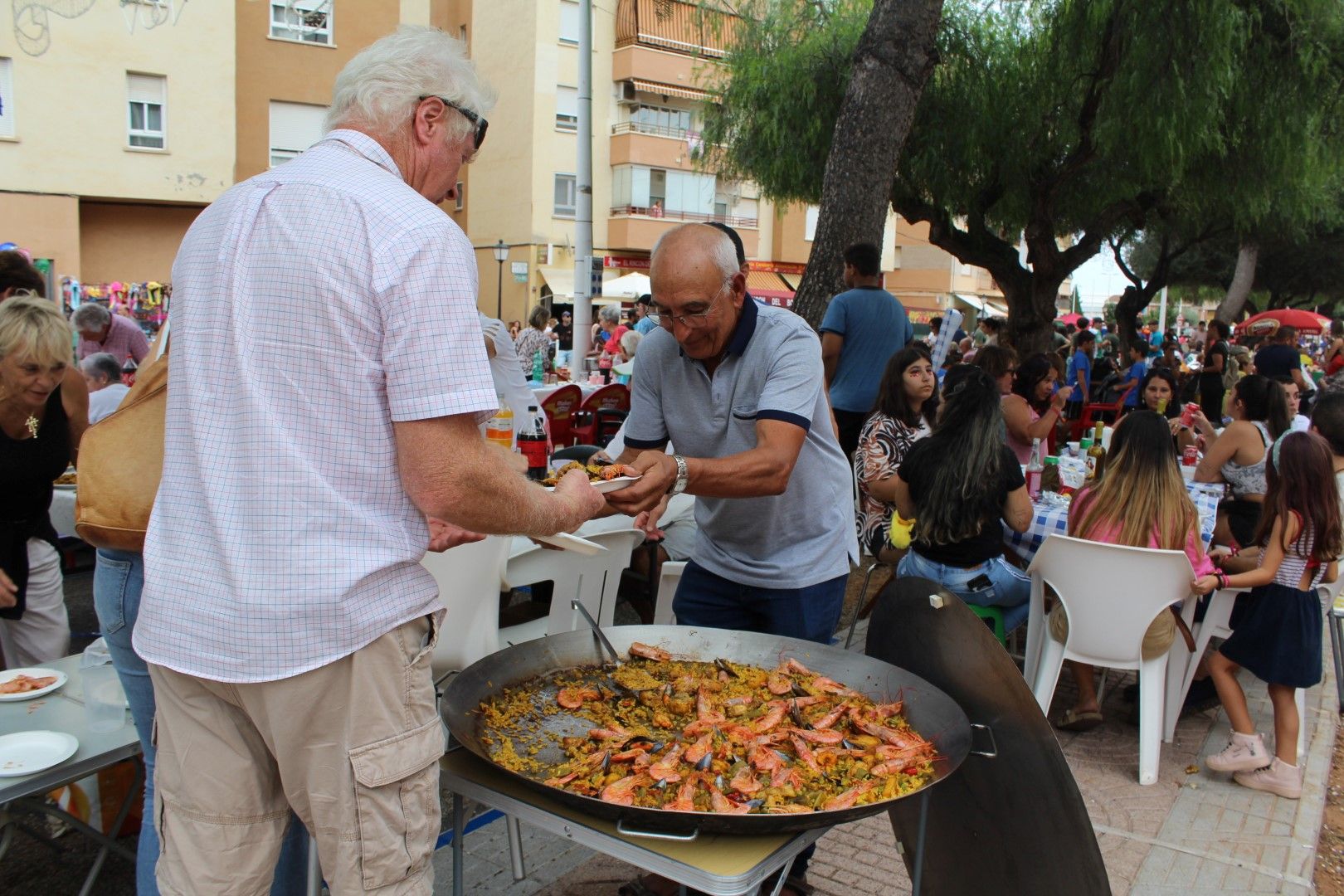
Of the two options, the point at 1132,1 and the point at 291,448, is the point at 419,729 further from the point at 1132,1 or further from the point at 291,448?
the point at 1132,1

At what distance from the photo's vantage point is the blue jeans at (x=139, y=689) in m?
2.37

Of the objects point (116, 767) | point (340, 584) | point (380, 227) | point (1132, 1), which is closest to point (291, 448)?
point (340, 584)

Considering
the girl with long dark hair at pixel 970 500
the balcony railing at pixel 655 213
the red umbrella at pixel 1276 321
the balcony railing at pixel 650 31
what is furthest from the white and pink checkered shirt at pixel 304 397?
the balcony railing at pixel 650 31

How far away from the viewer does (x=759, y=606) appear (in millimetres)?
3166

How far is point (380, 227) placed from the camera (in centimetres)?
166

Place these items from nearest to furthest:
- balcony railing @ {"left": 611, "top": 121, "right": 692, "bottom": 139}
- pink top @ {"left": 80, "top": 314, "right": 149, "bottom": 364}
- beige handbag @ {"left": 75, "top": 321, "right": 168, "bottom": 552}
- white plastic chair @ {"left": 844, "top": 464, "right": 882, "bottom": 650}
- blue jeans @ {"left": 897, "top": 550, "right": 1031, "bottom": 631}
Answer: beige handbag @ {"left": 75, "top": 321, "right": 168, "bottom": 552}, blue jeans @ {"left": 897, "top": 550, "right": 1031, "bottom": 631}, white plastic chair @ {"left": 844, "top": 464, "right": 882, "bottom": 650}, pink top @ {"left": 80, "top": 314, "right": 149, "bottom": 364}, balcony railing @ {"left": 611, "top": 121, "right": 692, "bottom": 139}

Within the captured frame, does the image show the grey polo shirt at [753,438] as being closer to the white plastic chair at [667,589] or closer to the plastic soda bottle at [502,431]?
the white plastic chair at [667,589]

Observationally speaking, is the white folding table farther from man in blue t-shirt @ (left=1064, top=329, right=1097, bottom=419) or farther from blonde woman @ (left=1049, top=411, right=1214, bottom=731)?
man in blue t-shirt @ (left=1064, top=329, right=1097, bottom=419)

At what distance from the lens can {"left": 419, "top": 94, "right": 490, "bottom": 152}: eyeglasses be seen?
1.84 m

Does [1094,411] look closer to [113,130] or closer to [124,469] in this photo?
[124,469]

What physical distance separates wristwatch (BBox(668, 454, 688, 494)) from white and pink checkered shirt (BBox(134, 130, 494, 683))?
0.92m

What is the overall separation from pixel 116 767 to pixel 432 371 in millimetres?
2659

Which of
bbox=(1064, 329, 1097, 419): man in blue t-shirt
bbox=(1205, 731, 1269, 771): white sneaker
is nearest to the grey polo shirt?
bbox=(1205, 731, 1269, 771): white sneaker

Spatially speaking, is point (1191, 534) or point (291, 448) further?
point (1191, 534)
